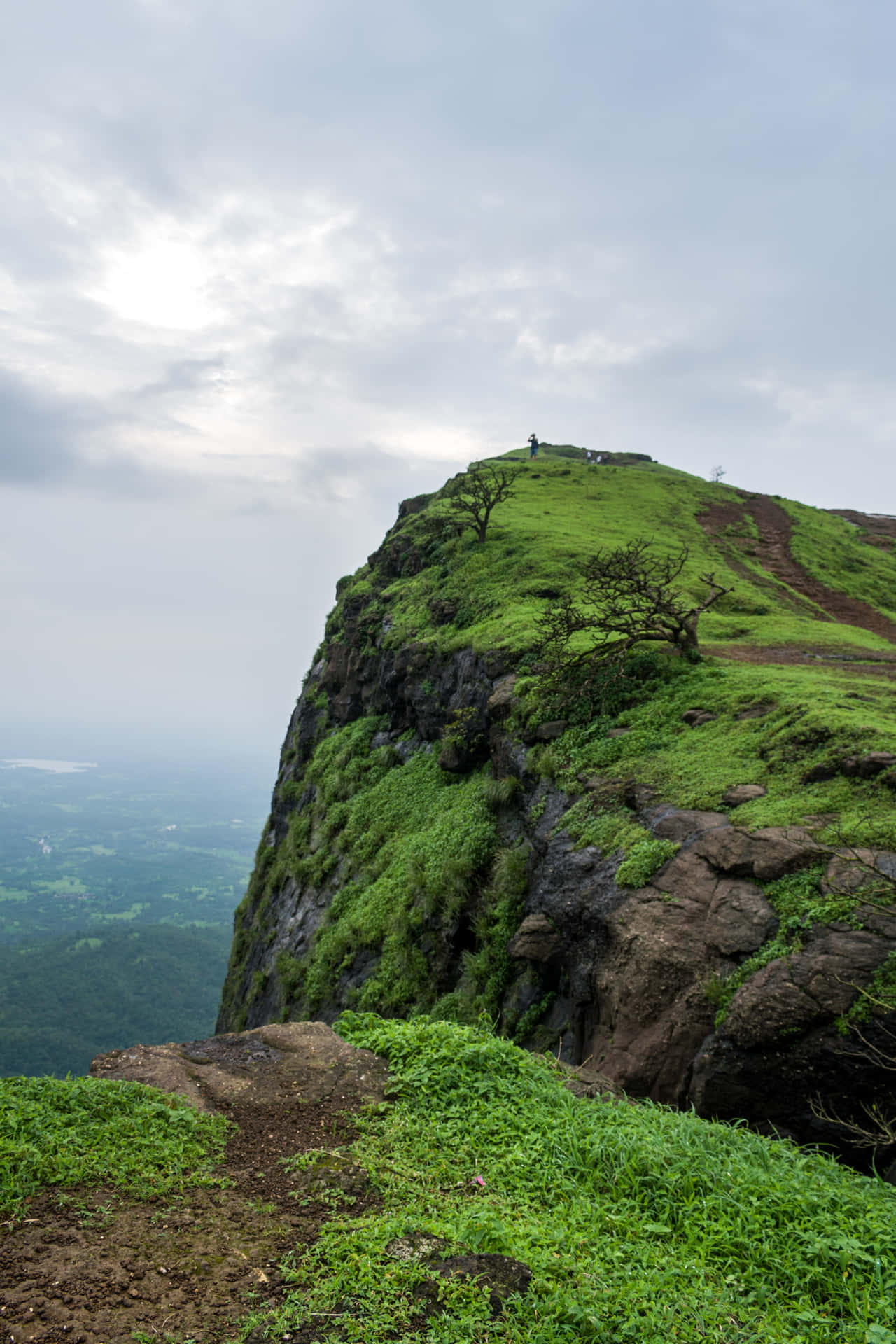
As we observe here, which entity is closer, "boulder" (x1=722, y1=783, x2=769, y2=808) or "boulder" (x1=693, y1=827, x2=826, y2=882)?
"boulder" (x1=693, y1=827, x2=826, y2=882)

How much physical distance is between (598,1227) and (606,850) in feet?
18.2

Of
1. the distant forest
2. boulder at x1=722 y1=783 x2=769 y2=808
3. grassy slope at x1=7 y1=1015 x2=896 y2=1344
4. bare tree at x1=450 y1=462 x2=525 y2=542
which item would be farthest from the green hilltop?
the distant forest

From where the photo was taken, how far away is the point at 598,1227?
4.56 m

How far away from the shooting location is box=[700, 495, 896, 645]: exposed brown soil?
86.7 feet

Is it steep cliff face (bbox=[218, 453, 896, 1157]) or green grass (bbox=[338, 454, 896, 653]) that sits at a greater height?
green grass (bbox=[338, 454, 896, 653])

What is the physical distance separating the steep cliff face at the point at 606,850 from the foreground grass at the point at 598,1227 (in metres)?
1.17

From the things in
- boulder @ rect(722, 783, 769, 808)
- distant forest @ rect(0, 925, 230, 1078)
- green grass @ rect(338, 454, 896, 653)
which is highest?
green grass @ rect(338, 454, 896, 653)

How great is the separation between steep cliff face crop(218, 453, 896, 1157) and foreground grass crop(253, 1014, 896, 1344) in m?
1.17

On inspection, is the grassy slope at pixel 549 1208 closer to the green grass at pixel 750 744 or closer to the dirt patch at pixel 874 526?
the green grass at pixel 750 744

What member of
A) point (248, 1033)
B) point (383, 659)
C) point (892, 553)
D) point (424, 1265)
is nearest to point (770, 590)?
point (383, 659)

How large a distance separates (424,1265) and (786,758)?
8160 millimetres

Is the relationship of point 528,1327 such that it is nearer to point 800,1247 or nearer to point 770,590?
point 800,1247

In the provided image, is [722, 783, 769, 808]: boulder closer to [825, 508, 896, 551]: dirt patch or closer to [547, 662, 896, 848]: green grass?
[547, 662, 896, 848]: green grass

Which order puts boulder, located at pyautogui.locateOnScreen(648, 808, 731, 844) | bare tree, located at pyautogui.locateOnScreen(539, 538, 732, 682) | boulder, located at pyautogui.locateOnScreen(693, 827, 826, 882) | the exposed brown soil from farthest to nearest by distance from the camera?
the exposed brown soil, bare tree, located at pyautogui.locateOnScreen(539, 538, 732, 682), boulder, located at pyautogui.locateOnScreen(648, 808, 731, 844), boulder, located at pyautogui.locateOnScreen(693, 827, 826, 882)
